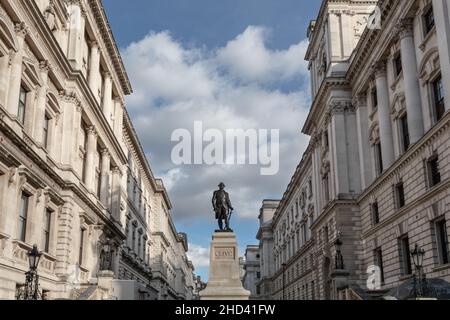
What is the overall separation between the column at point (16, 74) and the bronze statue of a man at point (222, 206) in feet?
33.5

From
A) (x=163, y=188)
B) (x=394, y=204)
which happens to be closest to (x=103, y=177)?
(x=394, y=204)

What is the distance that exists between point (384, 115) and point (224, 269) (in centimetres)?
1765

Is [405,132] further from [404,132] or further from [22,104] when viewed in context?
[22,104]

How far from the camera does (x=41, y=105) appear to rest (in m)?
27.7

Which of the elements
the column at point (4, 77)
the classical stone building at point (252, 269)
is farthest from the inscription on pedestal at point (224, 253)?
the classical stone building at point (252, 269)

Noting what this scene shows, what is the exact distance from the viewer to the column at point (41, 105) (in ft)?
89.2

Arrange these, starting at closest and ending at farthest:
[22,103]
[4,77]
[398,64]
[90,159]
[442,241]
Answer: [4,77], [22,103], [442,241], [398,64], [90,159]

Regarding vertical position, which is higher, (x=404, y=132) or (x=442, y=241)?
(x=404, y=132)

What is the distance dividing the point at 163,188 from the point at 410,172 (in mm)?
55813

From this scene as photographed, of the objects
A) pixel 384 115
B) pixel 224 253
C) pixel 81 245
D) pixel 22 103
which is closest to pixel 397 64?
pixel 384 115

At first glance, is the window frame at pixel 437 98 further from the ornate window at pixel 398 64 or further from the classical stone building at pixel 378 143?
the ornate window at pixel 398 64
